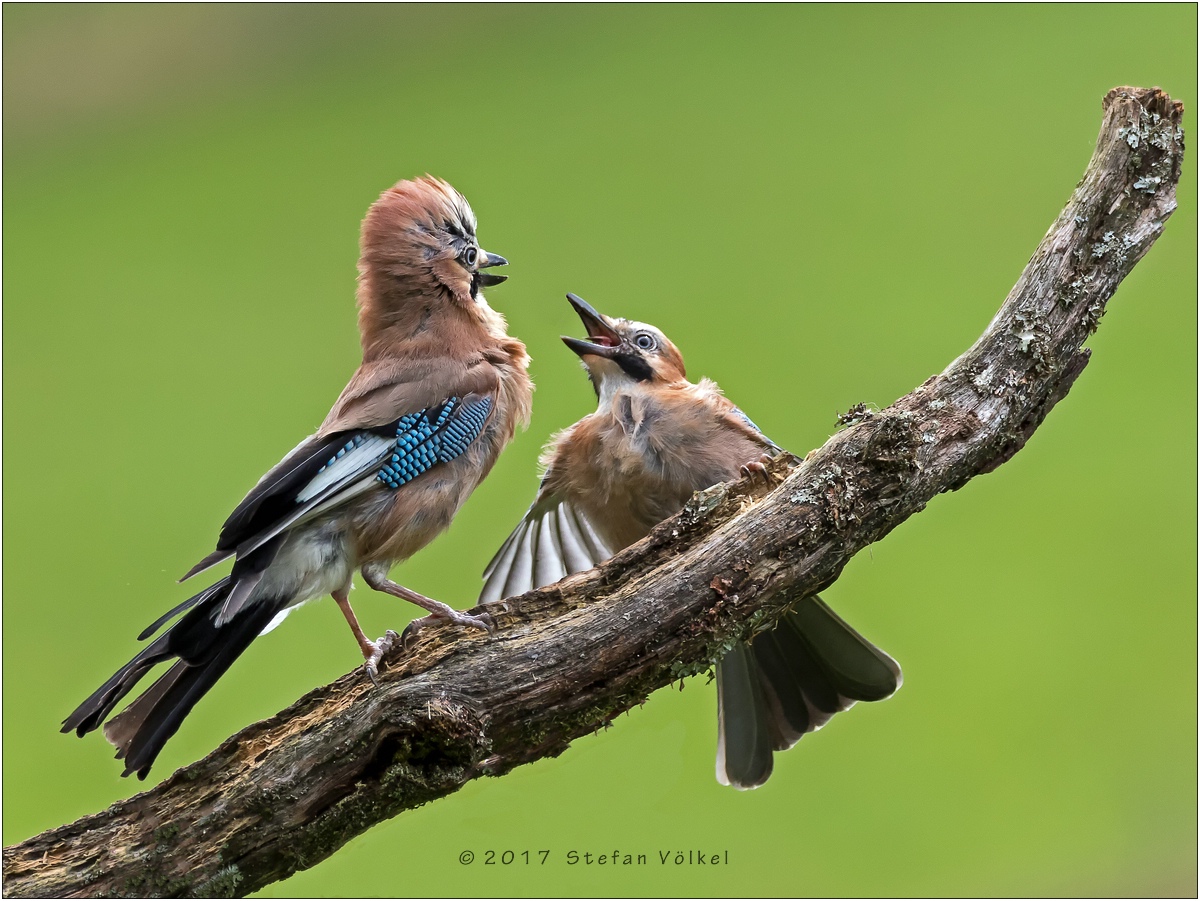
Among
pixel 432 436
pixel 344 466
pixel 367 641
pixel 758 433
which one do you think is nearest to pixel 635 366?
pixel 758 433

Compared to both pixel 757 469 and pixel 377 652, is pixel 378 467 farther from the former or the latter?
pixel 757 469

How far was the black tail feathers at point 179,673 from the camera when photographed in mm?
3189

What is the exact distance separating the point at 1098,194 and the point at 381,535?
96.8 inches

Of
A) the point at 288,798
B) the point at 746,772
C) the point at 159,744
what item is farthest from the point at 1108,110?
the point at 159,744

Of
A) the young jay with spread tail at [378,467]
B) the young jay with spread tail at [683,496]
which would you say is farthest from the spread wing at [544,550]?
the young jay with spread tail at [378,467]

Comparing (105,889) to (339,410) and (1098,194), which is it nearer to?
(339,410)

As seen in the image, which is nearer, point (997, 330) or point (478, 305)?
point (997, 330)

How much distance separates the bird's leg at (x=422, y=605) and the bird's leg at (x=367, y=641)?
3.0 inches

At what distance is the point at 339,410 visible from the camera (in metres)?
3.78

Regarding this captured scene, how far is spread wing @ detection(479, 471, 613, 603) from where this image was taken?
14.9 feet

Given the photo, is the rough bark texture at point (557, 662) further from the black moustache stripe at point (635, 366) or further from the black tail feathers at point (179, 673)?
the black moustache stripe at point (635, 366)

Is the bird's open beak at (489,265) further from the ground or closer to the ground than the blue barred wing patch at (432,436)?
further from the ground

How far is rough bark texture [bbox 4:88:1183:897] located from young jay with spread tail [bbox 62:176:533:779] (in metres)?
0.19

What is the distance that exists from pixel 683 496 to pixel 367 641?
1.30 meters
